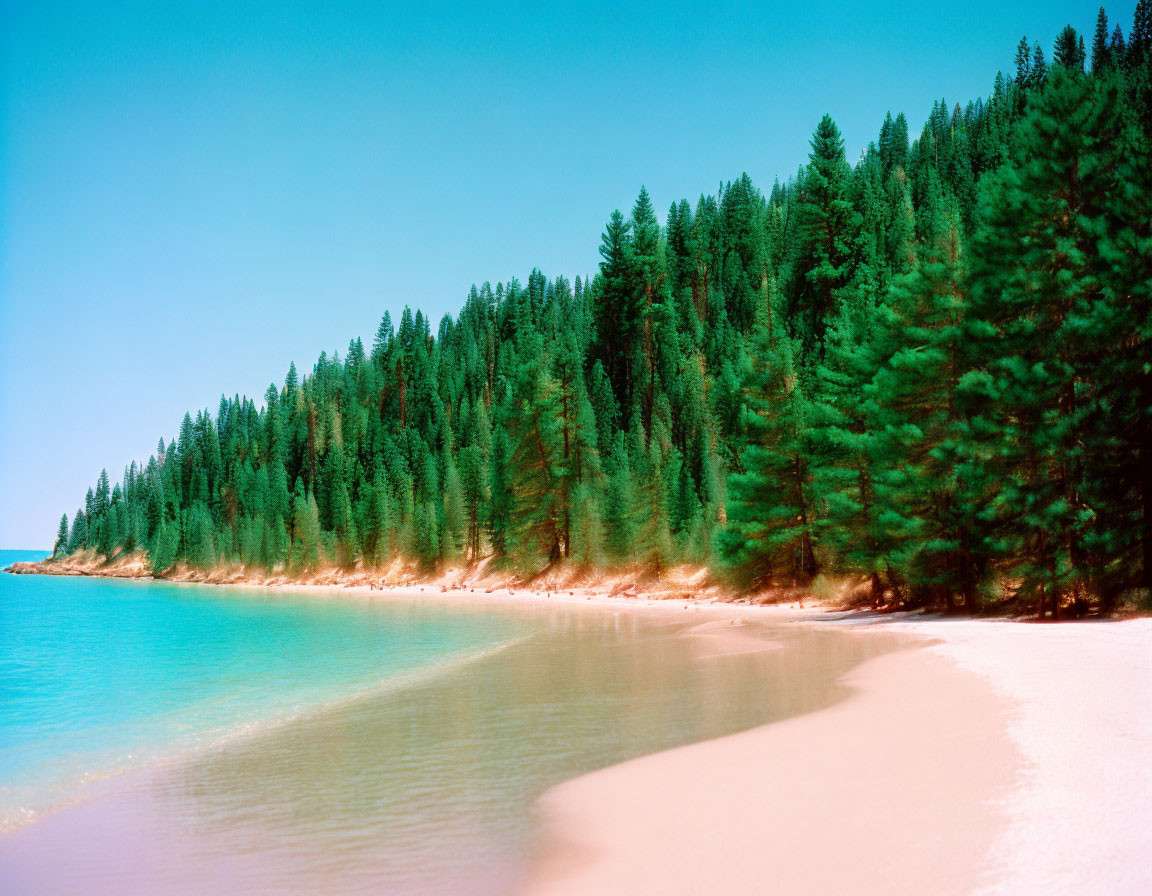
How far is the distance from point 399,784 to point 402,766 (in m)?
0.81

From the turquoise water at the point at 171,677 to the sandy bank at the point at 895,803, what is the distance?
686 cm

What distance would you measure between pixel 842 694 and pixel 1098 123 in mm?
15657

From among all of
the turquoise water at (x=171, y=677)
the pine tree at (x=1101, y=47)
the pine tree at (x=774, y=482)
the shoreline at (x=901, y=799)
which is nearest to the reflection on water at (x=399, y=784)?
the shoreline at (x=901, y=799)

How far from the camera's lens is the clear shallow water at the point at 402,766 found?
624cm

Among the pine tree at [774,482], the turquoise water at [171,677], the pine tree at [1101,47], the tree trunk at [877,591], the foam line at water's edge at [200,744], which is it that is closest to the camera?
the foam line at water's edge at [200,744]

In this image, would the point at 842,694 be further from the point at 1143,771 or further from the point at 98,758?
the point at 98,758

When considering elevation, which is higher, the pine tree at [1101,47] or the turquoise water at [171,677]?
the pine tree at [1101,47]

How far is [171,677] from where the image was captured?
19.8 m

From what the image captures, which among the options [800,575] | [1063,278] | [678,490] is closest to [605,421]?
[678,490]

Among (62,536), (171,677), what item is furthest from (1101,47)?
(62,536)

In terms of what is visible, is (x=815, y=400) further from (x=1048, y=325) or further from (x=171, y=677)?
(x=171, y=677)

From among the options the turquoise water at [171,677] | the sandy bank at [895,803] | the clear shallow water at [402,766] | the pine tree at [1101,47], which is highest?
the pine tree at [1101,47]

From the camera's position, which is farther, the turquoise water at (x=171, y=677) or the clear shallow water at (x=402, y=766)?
the turquoise water at (x=171, y=677)

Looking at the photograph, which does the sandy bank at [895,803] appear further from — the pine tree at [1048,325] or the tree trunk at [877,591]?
the tree trunk at [877,591]
